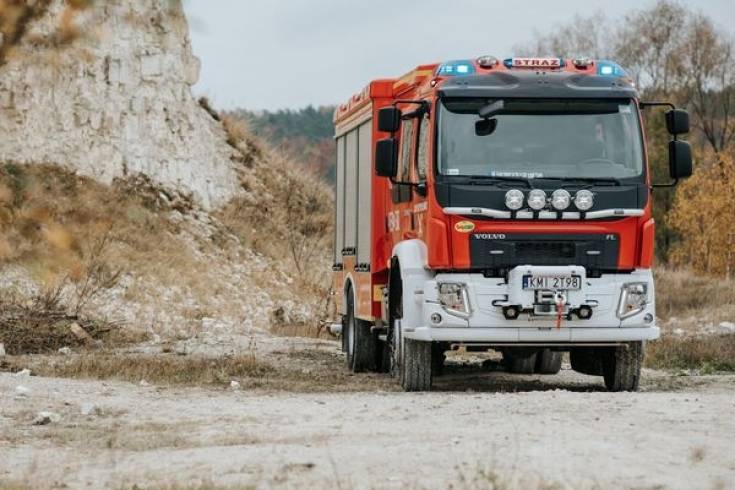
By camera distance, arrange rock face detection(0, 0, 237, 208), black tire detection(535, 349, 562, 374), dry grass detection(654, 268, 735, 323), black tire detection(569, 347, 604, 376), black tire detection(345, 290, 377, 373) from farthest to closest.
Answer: dry grass detection(654, 268, 735, 323), rock face detection(0, 0, 237, 208), black tire detection(535, 349, 562, 374), black tire detection(345, 290, 377, 373), black tire detection(569, 347, 604, 376)

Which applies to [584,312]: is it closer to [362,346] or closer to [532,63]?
[532,63]

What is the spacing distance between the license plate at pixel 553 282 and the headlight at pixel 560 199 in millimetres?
687

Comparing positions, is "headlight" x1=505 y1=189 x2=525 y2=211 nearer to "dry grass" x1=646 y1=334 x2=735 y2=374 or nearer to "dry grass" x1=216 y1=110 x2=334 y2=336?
"dry grass" x1=646 y1=334 x2=735 y2=374

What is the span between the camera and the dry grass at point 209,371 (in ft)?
53.0

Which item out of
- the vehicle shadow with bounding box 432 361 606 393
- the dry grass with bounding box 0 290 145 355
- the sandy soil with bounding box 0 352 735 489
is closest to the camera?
the sandy soil with bounding box 0 352 735 489

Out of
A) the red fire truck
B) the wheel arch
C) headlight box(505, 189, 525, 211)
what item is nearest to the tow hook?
the red fire truck

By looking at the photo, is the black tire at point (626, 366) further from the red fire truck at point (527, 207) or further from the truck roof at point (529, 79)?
the truck roof at point (529, 79)

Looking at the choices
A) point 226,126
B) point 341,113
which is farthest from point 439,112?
point 226,126

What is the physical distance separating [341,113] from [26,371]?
5.87 metres

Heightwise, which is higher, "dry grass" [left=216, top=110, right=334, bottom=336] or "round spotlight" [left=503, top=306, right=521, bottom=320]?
"dry grass" [left=216, top=110, right=334, bottom=336]

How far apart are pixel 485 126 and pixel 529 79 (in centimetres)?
74

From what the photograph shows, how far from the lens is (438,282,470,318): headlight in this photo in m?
14.0

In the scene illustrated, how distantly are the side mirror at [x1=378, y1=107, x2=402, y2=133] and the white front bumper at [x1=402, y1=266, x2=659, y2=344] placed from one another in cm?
158

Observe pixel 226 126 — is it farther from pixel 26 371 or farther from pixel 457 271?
pixel 457 271
